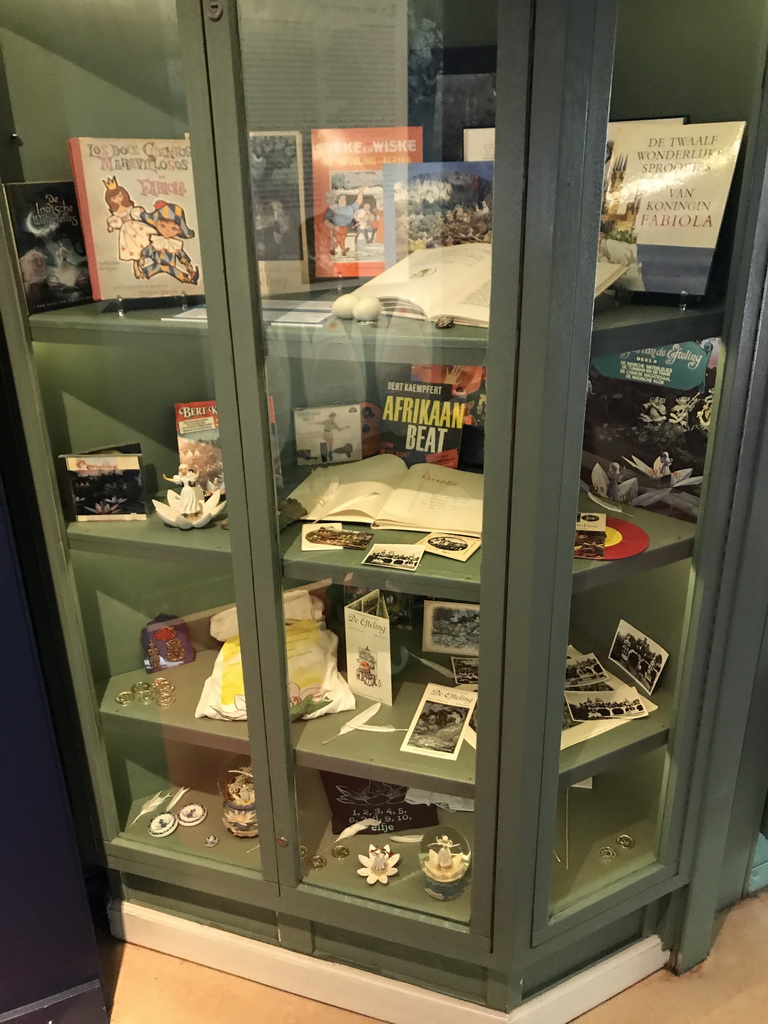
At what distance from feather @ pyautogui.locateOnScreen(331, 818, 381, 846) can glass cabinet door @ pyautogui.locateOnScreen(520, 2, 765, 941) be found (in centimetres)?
37

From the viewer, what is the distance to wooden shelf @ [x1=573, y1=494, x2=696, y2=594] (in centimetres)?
123

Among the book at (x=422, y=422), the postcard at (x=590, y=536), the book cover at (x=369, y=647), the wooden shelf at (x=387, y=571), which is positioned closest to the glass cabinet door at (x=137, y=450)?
the wooden shelf at (x=387, y=571)

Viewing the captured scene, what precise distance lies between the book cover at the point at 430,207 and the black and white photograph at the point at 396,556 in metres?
0.45

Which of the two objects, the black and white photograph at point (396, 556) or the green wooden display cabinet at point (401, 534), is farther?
the black and white photograph at point (396, 556)

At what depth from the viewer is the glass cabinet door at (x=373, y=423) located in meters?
1.11

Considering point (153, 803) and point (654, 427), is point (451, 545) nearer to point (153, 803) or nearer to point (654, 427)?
point (654, 427)

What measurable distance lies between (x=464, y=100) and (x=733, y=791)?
1.31m

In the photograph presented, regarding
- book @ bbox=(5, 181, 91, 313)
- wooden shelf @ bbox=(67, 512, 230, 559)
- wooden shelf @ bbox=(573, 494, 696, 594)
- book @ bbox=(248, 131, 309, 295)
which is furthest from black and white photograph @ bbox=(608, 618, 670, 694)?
book @ bbox=(5, 181, 91, 313)

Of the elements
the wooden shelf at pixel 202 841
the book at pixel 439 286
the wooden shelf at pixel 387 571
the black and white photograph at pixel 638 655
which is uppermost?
the book at pixel 439 286

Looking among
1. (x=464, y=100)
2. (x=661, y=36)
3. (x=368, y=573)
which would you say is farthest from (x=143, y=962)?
(x=661, y=36)

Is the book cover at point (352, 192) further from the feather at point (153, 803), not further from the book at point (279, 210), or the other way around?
the feather at point (153, 803)

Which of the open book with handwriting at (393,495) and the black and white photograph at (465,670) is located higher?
the open book with handwriting at (393,495)

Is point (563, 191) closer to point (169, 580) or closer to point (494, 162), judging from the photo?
point (494, 162)

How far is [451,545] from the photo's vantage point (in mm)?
1294
